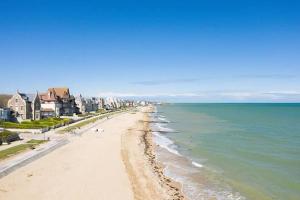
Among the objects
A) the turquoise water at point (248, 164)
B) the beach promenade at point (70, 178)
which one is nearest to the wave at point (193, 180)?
the turquoise water at point (248, 164)

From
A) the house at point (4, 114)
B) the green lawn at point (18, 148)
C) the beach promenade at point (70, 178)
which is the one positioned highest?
the house at point (4, 114)

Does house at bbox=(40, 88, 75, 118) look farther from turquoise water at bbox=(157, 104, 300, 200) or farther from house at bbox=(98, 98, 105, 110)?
house at bbox=(98, 98, 105, 110)

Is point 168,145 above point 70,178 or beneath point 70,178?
beneath

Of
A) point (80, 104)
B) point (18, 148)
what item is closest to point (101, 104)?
point (80, 104)

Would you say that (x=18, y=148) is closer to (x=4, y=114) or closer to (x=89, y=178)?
(x=89, y=178)

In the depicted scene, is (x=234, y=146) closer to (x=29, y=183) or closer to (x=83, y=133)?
(x=83, y=133)

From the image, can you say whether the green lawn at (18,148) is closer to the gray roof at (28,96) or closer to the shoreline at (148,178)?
the shoreline at (148,178)
